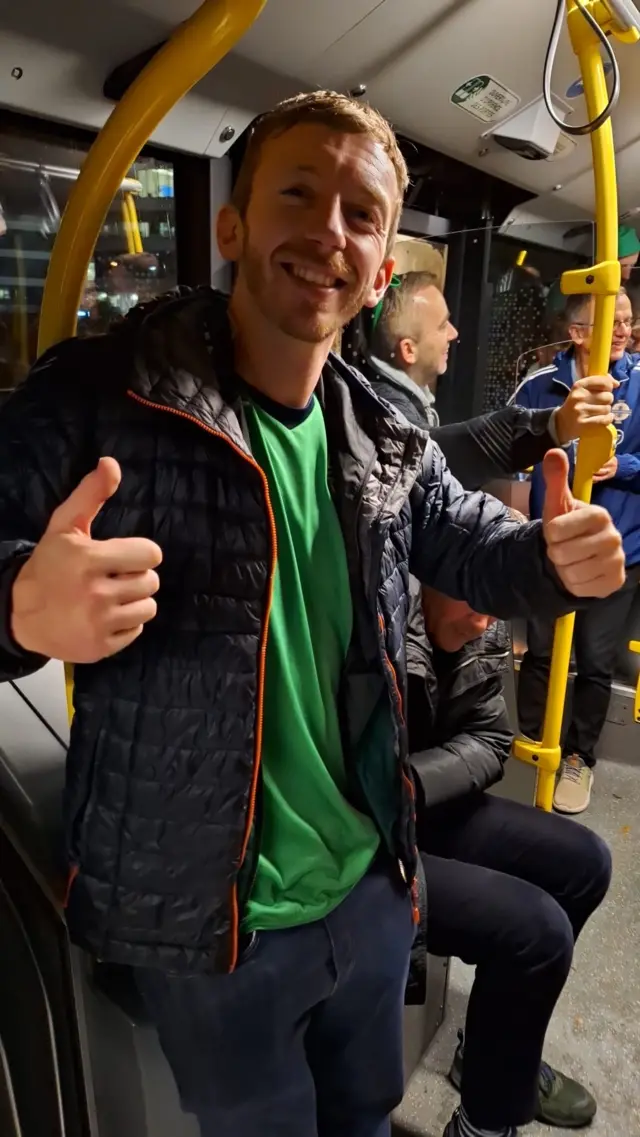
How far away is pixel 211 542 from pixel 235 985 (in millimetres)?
545

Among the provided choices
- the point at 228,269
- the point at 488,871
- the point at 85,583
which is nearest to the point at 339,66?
the point at 228,269

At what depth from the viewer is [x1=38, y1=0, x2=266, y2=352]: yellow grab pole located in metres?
1.04

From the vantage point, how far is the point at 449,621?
1.52m

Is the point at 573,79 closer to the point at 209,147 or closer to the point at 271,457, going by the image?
the point at 209,147

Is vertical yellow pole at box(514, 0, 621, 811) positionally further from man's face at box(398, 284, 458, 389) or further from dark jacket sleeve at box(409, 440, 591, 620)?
man's face at box(398, 284, 458, 389)

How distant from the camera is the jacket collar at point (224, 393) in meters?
0.90

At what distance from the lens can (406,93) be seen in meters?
1.94

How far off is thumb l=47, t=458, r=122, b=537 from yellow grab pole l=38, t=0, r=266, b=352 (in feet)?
1.72

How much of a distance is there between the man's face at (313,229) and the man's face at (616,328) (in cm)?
174

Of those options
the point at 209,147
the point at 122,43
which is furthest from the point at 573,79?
the point at 122,43

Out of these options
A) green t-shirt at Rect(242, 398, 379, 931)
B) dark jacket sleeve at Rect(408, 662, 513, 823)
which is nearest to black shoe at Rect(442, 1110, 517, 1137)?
dark jacket sleeve at Rect(408, 662, 513, 823)

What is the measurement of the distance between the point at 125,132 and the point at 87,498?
2.10ft

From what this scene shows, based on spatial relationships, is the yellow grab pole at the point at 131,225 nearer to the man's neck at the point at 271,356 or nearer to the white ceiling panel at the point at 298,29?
the white ceiling panel at the point at 298,29

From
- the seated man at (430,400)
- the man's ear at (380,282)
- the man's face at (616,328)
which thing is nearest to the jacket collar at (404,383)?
the seated man at (430,400)
